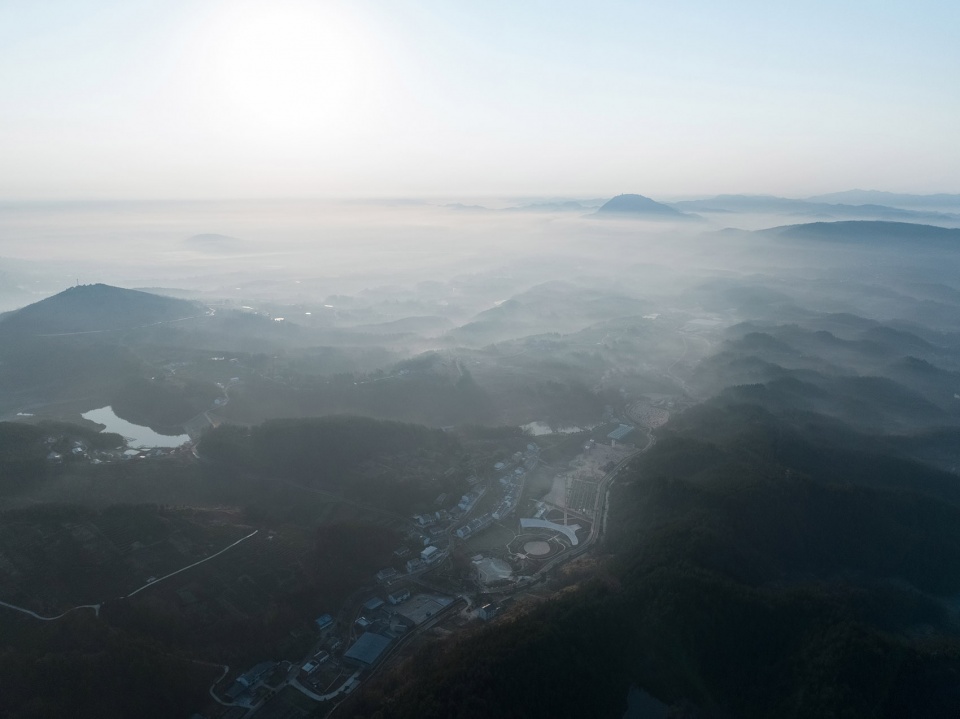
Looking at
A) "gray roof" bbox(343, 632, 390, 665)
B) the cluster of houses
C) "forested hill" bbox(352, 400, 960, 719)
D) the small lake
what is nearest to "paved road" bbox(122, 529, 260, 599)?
"gray roof" bbox(343, 632, 390, 665)

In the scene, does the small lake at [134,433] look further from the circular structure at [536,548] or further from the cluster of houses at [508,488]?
the circular structure at [536,548]

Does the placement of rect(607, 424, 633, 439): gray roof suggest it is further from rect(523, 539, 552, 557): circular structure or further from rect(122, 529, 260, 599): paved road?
rect(122, 529, 260, 599): paved road

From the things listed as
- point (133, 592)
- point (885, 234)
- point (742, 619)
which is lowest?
point (133, 592)

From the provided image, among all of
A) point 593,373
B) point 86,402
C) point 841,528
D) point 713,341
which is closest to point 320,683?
point 841,528

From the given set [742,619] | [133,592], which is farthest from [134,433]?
[742,619]

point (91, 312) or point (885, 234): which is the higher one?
point (885, 234)

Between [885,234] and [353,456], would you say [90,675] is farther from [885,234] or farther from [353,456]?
[885,234]
